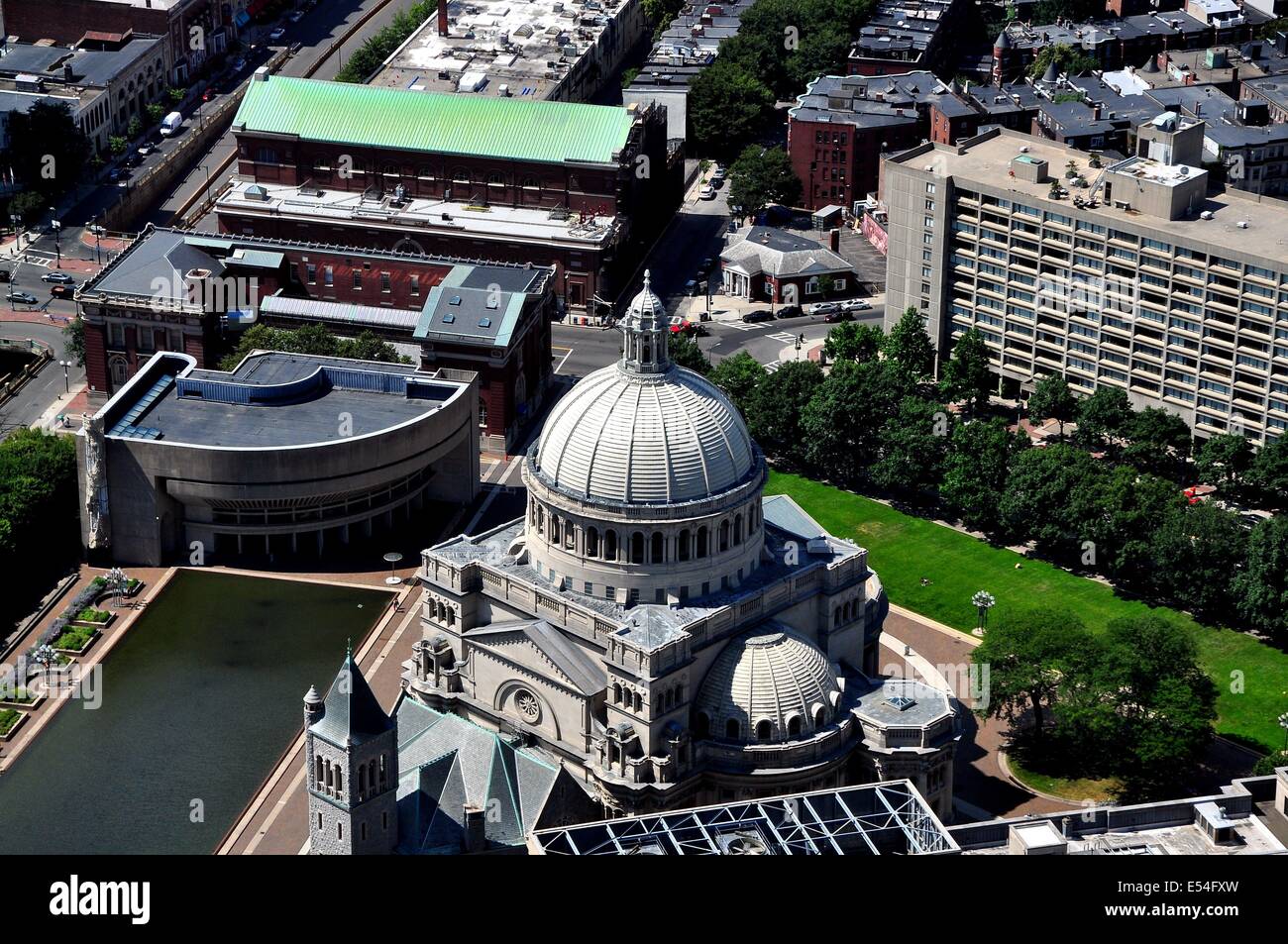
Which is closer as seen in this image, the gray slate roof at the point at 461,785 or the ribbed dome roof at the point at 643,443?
the gray slate roof at the point at 461,785

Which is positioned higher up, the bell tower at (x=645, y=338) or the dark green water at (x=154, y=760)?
the bell tower at (x=645, y=338)

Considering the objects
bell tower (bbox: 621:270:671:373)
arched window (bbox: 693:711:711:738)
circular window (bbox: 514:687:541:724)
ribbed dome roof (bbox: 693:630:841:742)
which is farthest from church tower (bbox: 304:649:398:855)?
bell tower (bbox: 621:270:671:373)

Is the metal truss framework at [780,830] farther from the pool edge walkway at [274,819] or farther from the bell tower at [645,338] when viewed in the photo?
the bell tower at [645,338]

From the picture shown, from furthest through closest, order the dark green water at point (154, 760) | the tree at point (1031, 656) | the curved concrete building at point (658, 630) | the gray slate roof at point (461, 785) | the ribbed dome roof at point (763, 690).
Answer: the tree at point (1031, 656) → the dark green water at point (154, 760) → the ribbed dome roof at point (763, 690) → the curved concrete building at point (658, 630) → the gray slate roof at point (461, 785)

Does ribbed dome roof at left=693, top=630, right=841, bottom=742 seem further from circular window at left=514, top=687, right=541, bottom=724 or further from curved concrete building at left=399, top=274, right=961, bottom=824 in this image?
circular window at left=514, top=687, right=541, bottom=724

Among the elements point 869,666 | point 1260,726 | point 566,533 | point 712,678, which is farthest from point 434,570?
point 1260,726

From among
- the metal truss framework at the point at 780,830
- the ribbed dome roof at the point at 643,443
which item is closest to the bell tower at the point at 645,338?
the ribbed dome roof at the point at 643,443

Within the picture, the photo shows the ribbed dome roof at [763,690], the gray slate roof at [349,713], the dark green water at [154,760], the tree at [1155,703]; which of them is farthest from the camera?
the tree at [1155,703]

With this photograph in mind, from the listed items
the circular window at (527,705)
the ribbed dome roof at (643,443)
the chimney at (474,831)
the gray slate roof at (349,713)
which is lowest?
the chimney at (474,831)
